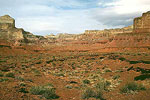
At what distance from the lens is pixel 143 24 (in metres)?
53.4

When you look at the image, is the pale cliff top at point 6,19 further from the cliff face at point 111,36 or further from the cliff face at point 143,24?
the cliff face at point 143,24

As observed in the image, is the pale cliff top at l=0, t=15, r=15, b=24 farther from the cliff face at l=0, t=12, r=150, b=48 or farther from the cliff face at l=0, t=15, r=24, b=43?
the cliff face at l=0, t=15, r=24, b=43

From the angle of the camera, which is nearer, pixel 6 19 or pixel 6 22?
pixel 6 22

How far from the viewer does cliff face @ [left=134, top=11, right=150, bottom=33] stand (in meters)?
51.9

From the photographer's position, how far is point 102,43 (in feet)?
212

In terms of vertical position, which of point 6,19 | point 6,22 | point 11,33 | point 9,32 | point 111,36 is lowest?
point 111,36

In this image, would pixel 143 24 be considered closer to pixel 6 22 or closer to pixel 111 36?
pixel 111 36

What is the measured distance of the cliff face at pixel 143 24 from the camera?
51.9m

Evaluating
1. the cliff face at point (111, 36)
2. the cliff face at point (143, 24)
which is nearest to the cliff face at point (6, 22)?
the cliff face at point (111, 36)

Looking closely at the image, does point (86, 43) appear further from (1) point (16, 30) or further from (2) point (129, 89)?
(2) point (129, 89)

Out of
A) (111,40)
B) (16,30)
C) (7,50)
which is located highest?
(16,30)

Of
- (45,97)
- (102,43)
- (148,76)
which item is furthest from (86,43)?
(45,97)

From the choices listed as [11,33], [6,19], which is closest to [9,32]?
[11,33]

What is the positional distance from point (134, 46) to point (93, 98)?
145 ft
